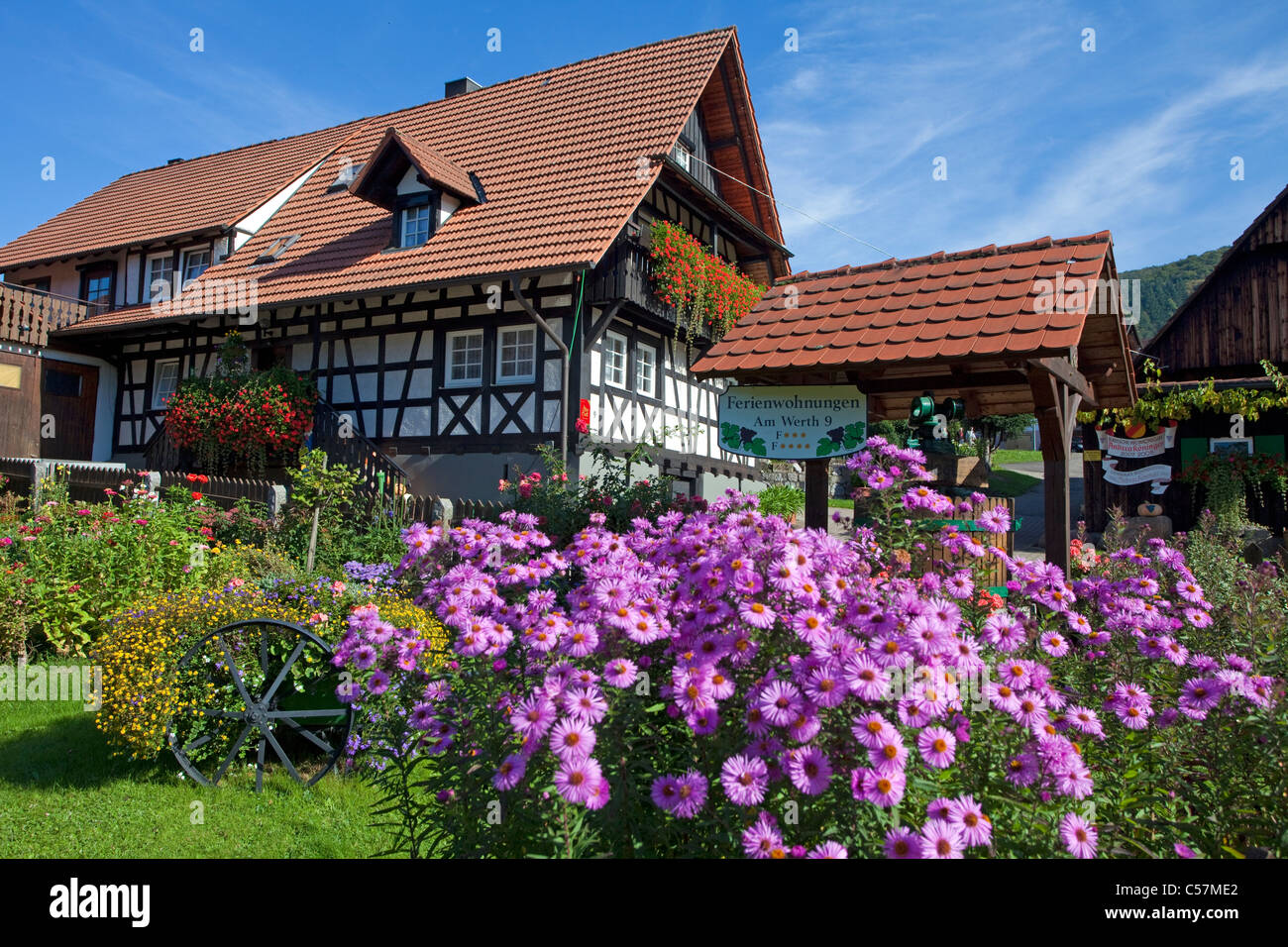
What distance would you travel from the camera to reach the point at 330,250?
15906 mm

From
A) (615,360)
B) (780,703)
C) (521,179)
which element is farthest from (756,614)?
(521,179)

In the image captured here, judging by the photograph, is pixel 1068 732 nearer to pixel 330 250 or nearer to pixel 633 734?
pixel 633 734

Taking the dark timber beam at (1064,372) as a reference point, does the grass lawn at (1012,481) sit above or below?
above

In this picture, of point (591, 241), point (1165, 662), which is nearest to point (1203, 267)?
point (591, 241)

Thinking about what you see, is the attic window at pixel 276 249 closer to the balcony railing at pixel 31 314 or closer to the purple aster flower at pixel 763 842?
the balcony railing at pixel 31 314

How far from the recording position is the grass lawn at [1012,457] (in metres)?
44.5

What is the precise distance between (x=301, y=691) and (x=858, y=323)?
4104 millimetres

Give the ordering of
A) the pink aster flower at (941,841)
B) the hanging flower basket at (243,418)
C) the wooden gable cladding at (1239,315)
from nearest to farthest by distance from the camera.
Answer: the pink aster flower at (941,841), the hanging flower basket at (243,418), the wooden gable cladding at (1239,315)

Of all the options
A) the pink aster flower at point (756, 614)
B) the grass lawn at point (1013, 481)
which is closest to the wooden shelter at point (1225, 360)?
the grass lawn at point (1013, 481)

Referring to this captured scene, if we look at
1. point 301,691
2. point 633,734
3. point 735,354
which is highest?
point 735,354

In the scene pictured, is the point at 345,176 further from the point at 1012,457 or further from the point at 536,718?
the point at 1012,457

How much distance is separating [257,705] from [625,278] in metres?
9.96

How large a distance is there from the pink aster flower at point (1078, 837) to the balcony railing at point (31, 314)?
→ 21167 mm

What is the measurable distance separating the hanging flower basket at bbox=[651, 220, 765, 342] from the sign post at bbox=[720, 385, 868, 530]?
7.58 metres
